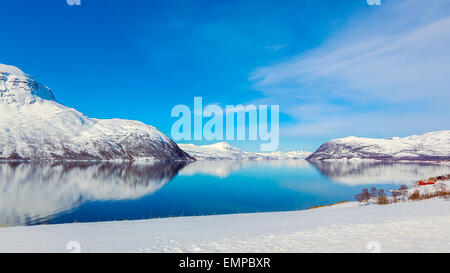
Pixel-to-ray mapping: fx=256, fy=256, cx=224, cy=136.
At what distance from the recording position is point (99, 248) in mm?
10258

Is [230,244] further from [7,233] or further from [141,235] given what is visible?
[7,233]

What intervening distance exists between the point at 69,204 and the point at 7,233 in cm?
3175

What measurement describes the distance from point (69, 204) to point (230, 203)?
85.3ft
